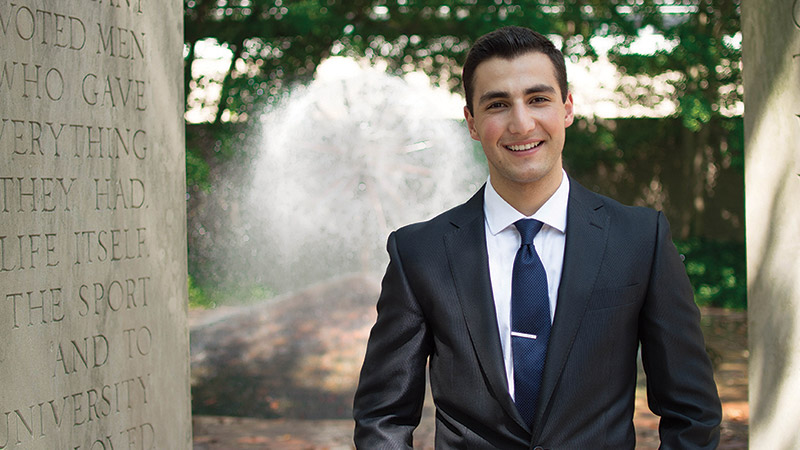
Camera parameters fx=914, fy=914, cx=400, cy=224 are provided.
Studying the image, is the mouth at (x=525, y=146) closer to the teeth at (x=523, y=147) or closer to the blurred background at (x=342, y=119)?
the teeth at (x=523, y=147)

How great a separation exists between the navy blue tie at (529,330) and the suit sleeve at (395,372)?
0.78 ft

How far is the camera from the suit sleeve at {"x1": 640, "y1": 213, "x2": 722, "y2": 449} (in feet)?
6.31

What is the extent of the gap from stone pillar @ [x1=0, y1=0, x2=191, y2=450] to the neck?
5.36 feet

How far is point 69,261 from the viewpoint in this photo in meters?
3.03

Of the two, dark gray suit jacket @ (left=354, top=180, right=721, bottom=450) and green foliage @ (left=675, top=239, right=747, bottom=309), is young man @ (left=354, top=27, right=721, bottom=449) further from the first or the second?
green foliage @ (left=675, top=239, right=747, bottom=309)

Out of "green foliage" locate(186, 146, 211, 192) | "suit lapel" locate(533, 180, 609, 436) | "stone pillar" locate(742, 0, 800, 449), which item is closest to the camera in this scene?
"suit lapel" locate(533, 180, 609, 436)

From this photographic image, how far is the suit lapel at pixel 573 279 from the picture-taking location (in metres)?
1.91

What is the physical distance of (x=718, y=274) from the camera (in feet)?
39.7

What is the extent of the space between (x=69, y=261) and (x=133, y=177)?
16.6 inches

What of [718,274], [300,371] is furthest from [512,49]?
[718,274]

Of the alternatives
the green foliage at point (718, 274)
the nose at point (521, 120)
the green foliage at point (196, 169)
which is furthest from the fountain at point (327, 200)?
the nose at point (521, 120)

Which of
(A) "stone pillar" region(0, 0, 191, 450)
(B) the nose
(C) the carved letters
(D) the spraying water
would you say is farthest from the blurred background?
(B) the nose

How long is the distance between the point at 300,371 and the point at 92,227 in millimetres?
5926

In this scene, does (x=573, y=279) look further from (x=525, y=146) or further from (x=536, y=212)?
(x=525, y=146)
